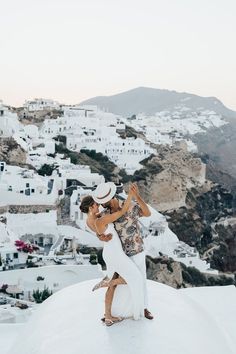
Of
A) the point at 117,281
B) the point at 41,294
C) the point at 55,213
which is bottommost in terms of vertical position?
the point at 41,294

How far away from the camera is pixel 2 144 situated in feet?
92.4

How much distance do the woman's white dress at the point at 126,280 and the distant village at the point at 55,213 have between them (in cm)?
954

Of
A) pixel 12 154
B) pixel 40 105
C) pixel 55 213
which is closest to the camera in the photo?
pixel 55 213

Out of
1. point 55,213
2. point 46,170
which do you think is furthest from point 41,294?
point 46,170

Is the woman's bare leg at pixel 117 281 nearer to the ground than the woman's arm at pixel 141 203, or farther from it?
nearer to the ground

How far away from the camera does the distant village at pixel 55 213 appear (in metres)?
15.0

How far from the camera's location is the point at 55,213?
20.3 m

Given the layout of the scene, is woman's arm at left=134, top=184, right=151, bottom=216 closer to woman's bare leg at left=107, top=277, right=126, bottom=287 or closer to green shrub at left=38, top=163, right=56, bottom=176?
woman's bare leg at left=107, top=277, right=126, bottom=287

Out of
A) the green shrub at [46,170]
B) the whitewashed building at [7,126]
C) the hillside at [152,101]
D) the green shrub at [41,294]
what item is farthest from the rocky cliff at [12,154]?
the hillside at [152,101]

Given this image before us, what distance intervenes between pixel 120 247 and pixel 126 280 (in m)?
0.25

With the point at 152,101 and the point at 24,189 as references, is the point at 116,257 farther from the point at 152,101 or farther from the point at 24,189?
the point at 152,101

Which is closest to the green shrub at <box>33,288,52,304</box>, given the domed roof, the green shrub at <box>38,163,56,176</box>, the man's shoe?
the domed roof

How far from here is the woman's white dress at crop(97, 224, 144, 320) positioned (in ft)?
13.0

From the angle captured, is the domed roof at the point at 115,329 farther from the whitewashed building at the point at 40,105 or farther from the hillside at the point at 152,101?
the hillside at the point at 152,101
